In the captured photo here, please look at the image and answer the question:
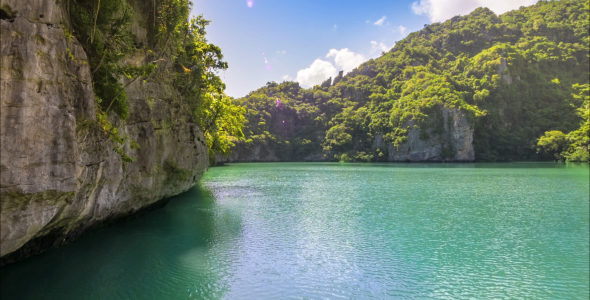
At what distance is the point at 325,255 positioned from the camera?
11945 millimetres

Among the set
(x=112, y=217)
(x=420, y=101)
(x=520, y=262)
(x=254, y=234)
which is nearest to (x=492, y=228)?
(x=520, y=262)

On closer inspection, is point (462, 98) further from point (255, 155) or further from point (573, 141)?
point (255, 155)

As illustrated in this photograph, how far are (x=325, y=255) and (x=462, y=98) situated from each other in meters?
92.9

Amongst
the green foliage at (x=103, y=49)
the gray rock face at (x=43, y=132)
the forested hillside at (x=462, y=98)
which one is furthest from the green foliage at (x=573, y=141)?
the gray rock face at (x=43, y=132)

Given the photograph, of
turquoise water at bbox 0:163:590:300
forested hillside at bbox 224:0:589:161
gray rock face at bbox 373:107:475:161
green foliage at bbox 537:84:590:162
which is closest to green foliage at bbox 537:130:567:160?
green foliage at bbox 537:84:590:162

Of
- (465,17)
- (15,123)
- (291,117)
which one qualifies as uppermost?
(465,17)

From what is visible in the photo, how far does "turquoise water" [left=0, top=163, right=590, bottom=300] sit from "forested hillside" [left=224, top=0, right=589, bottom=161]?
51275mm

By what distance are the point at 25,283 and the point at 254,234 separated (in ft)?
26.3

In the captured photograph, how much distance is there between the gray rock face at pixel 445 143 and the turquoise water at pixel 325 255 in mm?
65727

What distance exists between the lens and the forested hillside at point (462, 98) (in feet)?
277

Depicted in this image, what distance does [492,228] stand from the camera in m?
15.6

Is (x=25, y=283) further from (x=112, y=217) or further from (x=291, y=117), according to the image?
(x=291, y=117)

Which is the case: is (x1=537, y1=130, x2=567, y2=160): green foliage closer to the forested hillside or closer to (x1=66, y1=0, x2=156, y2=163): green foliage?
the forested hillside

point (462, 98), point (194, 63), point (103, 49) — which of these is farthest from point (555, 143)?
point (103, 49)
